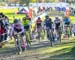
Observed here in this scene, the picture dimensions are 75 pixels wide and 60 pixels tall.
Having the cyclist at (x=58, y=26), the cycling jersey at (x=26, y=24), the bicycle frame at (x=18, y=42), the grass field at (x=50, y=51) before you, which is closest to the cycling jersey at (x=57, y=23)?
the cyclist at (x=58, y=26)

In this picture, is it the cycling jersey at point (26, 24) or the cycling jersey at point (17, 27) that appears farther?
the cycling jersey at point (26, 24)

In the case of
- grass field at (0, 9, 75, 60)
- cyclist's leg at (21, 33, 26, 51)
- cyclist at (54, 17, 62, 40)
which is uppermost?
cyclist at (54, 17, 62, 40)

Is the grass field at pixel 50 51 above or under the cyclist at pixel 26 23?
under

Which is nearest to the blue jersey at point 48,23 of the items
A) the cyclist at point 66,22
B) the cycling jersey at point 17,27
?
the cyclist at point 66,22

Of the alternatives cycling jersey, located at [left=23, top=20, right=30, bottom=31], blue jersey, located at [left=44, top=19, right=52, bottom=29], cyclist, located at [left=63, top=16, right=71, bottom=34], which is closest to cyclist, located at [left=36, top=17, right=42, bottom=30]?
blue jersey, located at [left=44, top=19, right=52, bottom=29]

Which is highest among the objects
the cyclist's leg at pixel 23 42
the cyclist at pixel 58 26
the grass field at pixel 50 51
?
the cyclist at pixel 58 26

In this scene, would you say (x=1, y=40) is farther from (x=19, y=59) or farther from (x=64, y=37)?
(x=64, y=37)

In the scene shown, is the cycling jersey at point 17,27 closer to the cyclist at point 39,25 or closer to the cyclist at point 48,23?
the cyclist at point 39,25

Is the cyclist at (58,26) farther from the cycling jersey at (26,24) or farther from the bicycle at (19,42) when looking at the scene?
the bicycle at (19,42)

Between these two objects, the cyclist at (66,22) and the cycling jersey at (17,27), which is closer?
the cycling jersey at (17,27)

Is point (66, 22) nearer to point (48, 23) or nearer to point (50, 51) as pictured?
point (48, 23)

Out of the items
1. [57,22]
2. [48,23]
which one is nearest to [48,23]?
[48,23]

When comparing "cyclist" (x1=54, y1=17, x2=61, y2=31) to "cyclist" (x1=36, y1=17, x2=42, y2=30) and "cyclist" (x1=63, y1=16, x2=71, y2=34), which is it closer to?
"cyclist" (x1=63, y1=16, x2=71, y2=34)

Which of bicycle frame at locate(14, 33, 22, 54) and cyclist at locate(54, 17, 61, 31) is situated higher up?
cyclist at locate(54, 17, 61, 31)
